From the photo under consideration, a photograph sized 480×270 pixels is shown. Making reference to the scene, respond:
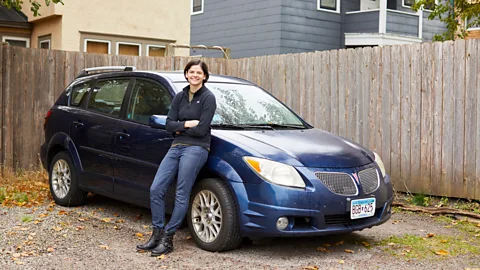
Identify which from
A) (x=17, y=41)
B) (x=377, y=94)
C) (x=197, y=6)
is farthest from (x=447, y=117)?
(x=197, y=6)

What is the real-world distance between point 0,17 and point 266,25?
748 centimetres

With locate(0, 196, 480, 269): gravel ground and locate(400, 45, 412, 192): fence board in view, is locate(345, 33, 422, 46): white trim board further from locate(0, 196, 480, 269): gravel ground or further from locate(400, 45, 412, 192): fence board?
locate(0, 196, 480, 269): gravel ground

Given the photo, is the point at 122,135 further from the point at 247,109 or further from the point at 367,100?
the point at 367,100

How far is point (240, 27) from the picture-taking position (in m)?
20.2

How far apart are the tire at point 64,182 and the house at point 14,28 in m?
10.4

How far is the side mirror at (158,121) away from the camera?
21.8ft

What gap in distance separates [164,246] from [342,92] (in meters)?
4.84

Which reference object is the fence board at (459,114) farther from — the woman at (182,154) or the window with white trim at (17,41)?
the window with white trim at (17,41)

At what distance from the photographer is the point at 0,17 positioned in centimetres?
1784

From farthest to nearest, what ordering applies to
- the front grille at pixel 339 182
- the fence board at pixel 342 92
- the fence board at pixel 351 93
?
the fence board at pixel 342 92 → the fence board at pixel 351 93 → the front grille at pixel 339 182

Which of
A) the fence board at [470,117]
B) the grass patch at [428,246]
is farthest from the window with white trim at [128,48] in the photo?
the grass patch at [428,246]

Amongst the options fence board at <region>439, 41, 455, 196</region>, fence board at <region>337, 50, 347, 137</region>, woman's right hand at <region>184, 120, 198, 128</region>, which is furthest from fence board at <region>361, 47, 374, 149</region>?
woman's right hand at <region>184, 120, 198, 128</region>

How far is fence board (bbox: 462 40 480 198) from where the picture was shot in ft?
27.7

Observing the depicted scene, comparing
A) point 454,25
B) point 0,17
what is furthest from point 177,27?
point 454,25
